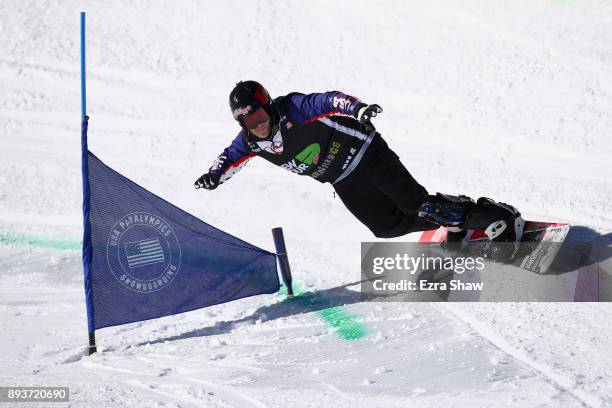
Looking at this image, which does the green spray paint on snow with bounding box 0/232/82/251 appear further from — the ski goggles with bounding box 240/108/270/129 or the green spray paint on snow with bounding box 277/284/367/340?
the ski goggles with bounding box 240/108/270/129

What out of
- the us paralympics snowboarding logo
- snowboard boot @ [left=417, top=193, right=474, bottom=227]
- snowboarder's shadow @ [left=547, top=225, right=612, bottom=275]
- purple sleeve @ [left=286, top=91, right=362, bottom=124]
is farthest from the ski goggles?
snowboarder's shadow @ [left=547, top=225, right=612, bottom=275]

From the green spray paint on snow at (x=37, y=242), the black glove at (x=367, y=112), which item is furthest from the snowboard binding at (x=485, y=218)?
the green spray paint on snow at (x=37, y=242)

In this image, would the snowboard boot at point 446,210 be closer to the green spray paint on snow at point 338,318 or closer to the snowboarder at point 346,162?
the snowboarder at point 346,162

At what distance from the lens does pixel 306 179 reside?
26.7ft

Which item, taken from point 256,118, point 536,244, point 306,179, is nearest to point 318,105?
point 256,118

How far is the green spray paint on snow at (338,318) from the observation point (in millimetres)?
5562

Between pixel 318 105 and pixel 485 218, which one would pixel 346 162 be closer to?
pixel 318 105

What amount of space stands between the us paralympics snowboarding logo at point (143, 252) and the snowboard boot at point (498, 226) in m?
2.23

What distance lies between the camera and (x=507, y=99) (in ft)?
27.6

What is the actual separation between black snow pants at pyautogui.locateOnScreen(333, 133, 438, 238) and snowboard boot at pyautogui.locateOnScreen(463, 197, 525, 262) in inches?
16.0

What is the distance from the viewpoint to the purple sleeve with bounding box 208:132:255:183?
5988 mm

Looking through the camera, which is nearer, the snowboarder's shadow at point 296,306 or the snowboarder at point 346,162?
the snowboarder at point 346,162

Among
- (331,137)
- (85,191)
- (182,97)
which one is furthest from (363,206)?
(182,97)

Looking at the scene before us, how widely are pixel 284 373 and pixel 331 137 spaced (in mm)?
1718
